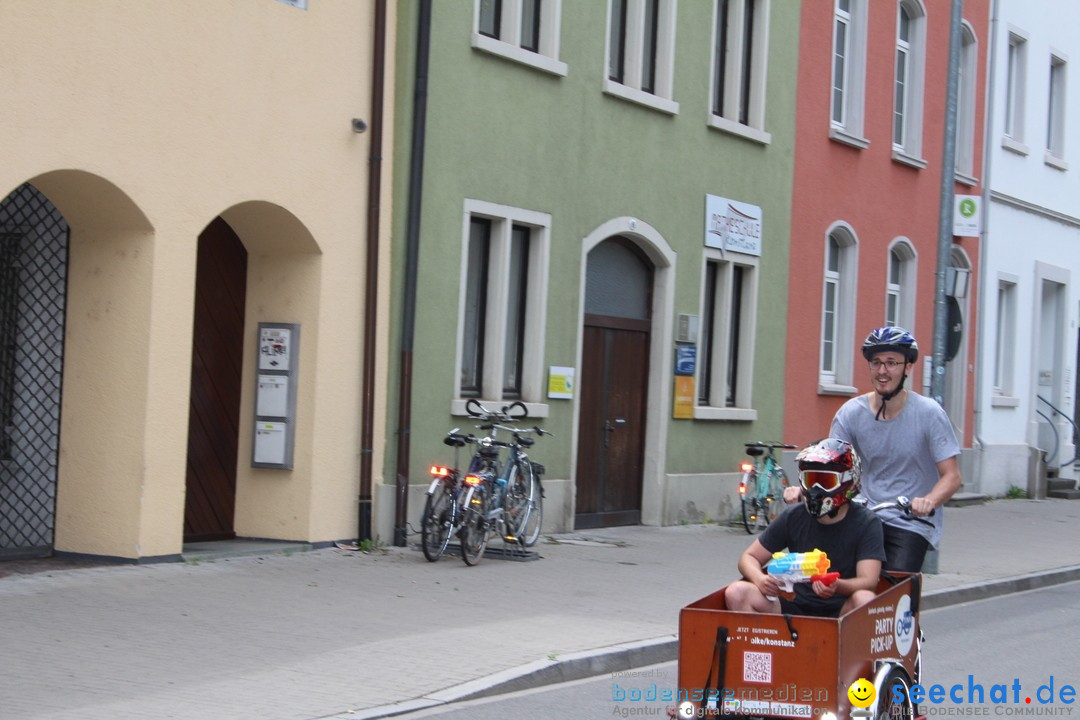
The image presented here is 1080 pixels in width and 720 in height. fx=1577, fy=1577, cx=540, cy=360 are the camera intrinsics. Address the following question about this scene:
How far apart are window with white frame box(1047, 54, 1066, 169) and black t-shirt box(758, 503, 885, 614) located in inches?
929

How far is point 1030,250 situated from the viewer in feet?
A: 89.6

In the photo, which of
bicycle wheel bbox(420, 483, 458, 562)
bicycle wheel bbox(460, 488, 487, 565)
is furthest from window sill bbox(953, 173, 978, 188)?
bicycle wheel bbox(420, 483, 458, 562)

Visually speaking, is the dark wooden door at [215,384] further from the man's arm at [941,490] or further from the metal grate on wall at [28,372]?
the man's arm at [941,490]

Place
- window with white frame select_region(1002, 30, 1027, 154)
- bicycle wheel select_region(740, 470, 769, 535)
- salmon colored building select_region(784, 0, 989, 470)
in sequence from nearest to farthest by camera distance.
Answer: bicycle wheel select_region(740, 470, 769, 535) < salmon colored building select_region(784, 0, 989, 470) < window with white frame select_region(1002, 30, 1027, 154)

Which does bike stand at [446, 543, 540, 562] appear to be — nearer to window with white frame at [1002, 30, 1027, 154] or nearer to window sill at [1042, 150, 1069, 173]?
window with white frame at [1002, 30, 1027, 154]

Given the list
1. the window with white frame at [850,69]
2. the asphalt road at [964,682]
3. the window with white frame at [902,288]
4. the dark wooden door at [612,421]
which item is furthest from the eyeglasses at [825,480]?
the window with white frame at [902,288]

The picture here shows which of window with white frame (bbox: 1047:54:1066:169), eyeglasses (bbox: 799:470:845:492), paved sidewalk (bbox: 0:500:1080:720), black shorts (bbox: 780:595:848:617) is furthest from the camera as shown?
window with white frame (bbox: 1047:54:1066:169)

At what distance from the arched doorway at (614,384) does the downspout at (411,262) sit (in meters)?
3.20

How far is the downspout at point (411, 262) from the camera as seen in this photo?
14055 mm

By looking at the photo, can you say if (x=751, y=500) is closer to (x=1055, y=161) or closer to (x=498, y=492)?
(x=498, y=492)

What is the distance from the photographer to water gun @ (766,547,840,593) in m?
6.36

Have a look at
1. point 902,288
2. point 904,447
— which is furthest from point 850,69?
point 904,447

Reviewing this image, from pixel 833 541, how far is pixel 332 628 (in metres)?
4.09

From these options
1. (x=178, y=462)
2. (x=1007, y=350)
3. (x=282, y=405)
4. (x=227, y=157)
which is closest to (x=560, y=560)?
(x=282, y=405)
